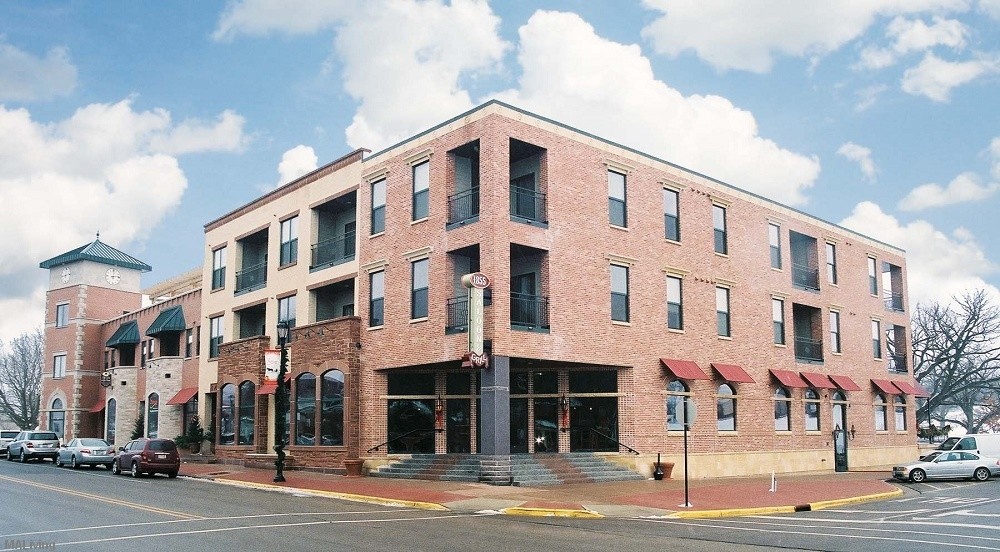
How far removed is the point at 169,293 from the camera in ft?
205

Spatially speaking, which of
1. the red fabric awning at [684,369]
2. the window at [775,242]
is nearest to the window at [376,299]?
the red fabric awning at [684,369]

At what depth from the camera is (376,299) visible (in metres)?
33.6

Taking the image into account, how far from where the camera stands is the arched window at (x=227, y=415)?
41.0 metres

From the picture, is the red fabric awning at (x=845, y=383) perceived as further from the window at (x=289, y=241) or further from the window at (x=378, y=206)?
the window at (x=289, y=241)

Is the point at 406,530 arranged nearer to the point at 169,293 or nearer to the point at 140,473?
the point at 140,473

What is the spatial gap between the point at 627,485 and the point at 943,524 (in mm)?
11049

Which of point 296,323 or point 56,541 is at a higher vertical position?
point 296,323

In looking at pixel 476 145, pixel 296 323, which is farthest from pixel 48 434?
pixel 476 145

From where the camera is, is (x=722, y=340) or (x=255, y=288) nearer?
(x=722, y=340)

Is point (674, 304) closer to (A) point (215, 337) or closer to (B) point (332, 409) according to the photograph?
(B) point (332, 409)

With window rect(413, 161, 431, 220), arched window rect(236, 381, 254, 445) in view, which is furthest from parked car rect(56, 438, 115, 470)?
window rect(413, 161, 431, 220)

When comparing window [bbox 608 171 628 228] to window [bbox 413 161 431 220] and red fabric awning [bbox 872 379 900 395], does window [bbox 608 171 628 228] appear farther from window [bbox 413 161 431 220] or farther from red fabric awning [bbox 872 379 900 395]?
red fabric awning [bbox 872 379 900 395]

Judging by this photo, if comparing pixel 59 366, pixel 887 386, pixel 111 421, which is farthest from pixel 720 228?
pixel 59 366

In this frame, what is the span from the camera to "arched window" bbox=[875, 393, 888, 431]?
1789 inches
